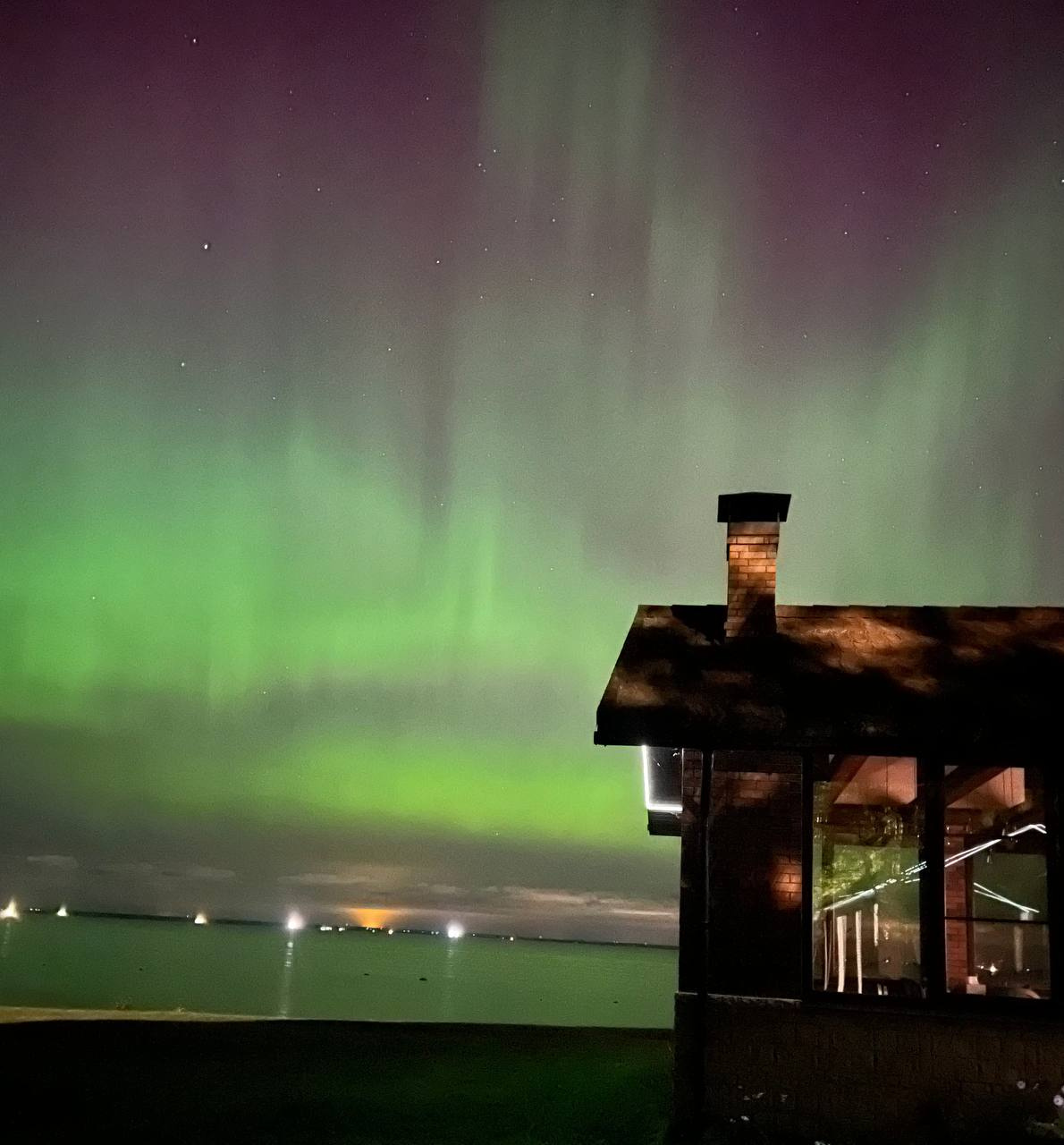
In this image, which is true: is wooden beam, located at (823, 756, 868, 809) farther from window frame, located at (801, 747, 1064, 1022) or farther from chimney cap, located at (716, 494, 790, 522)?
chimney cap, located at (716, 494, 790, 522)

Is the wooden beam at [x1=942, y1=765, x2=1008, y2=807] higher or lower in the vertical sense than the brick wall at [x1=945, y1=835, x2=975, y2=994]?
higher

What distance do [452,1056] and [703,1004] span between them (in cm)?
733

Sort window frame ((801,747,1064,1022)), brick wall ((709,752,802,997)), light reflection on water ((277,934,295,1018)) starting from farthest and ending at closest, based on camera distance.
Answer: light reflection on water ((277,934,295,1018)) → brick wall ((709,752,802,997)) → window frame ((801,747,1064,1022))

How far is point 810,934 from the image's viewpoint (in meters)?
9.38

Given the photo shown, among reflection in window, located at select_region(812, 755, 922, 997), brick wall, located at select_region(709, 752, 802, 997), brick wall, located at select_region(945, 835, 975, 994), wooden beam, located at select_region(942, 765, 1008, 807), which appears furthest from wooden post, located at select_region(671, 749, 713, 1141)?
brick wall, located at select_region(945, 835, 975, 994)

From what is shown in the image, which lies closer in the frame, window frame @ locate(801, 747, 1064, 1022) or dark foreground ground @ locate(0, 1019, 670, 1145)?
window frame @ locate(801, 747, 1064, 1022)

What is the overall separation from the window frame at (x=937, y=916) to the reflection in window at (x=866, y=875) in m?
0.64

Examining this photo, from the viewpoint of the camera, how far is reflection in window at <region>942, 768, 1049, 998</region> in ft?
33.8

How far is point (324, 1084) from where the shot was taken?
12625 millimetres

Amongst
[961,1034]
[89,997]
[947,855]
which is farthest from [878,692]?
[89,997]

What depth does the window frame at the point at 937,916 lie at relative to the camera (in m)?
9.03

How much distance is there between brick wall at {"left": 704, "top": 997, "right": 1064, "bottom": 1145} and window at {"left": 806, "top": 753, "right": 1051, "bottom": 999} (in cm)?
36

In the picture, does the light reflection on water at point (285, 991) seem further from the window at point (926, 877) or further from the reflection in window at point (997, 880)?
the reflection in window at point (997, 880)

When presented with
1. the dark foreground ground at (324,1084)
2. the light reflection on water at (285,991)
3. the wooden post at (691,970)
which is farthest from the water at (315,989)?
the wooden post at (691,970)
